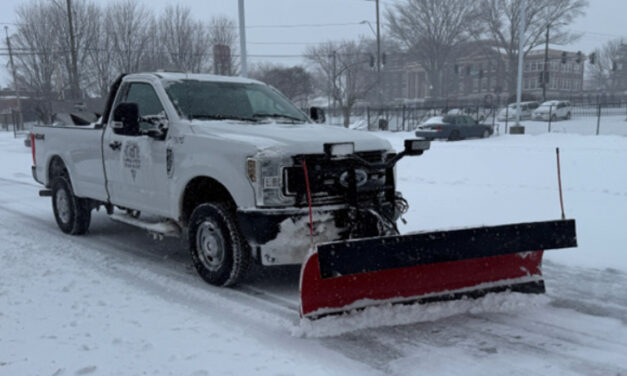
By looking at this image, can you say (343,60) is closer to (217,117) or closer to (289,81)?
(289,81)

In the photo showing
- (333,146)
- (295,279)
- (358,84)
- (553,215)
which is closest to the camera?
(333,146)

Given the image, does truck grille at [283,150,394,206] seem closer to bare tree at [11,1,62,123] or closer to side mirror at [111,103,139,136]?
side mirror at [111,103,139,136]

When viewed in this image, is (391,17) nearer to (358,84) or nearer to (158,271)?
(358,84)

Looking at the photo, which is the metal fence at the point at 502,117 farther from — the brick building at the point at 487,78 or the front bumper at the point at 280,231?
the brick building at the point at 487,78

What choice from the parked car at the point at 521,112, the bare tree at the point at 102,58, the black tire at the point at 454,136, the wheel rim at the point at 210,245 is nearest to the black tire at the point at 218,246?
the wheel rim at the point at 210,245

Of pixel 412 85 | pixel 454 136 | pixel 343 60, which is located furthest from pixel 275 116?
pixel 412 85

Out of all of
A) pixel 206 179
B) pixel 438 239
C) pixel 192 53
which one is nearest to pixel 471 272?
pixel 438 239

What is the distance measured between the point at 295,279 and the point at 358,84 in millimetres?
66093

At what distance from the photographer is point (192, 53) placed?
1441 inches

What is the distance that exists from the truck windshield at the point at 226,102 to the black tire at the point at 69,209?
2.51 metres

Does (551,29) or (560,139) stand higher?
(551,29)

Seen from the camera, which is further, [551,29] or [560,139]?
[551,29]

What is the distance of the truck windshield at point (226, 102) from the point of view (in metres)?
5.61

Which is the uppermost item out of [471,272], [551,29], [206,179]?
[551,29]
